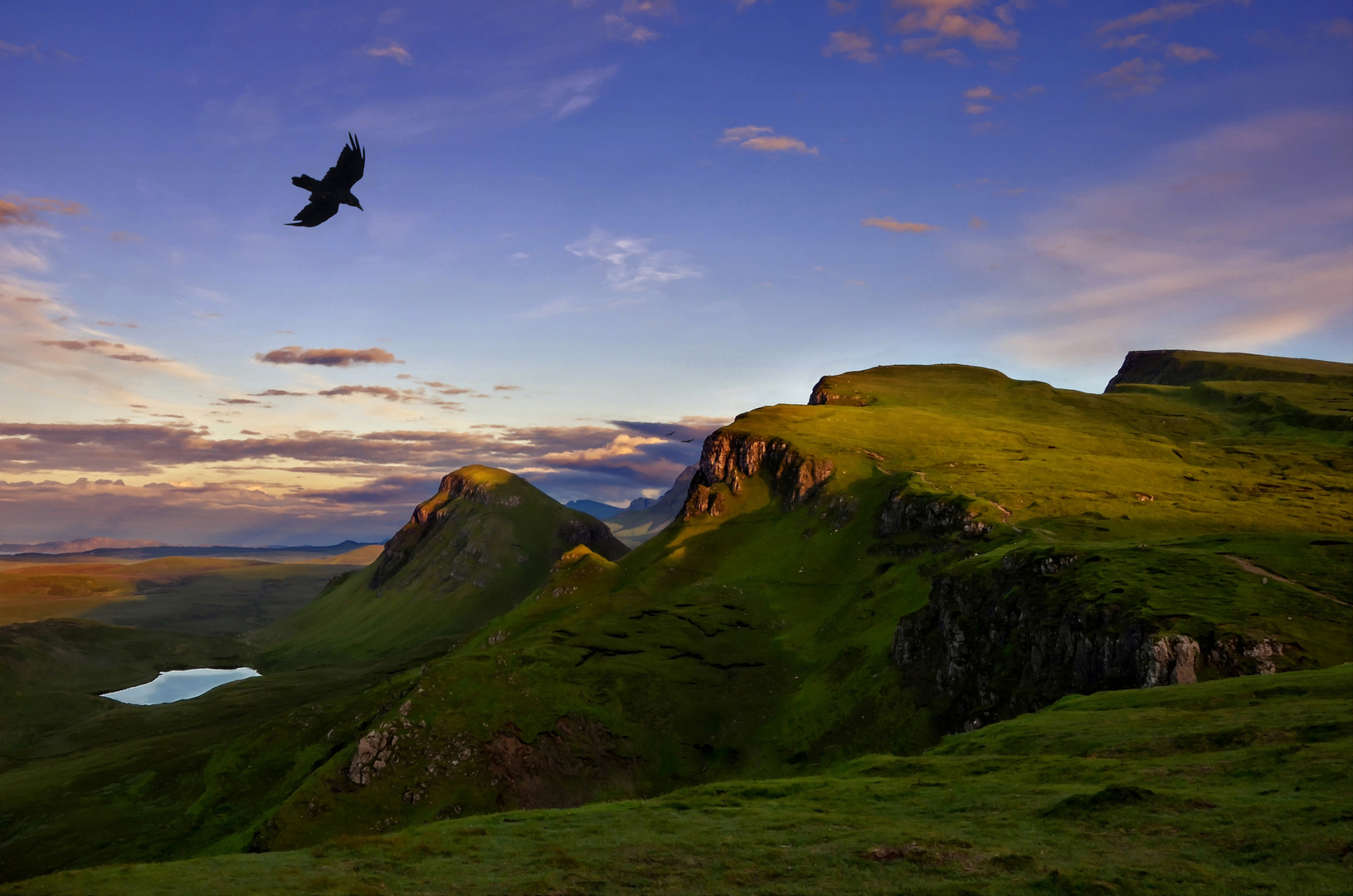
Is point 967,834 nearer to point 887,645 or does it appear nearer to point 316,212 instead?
point 316,212

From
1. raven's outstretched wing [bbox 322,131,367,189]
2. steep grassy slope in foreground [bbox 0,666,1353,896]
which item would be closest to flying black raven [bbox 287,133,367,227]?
raven's outstretched wing [bbox 322,131,367,189]

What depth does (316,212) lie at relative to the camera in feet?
113

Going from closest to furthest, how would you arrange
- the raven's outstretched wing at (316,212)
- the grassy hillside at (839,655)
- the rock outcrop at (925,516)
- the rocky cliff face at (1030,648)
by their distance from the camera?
the raven's outstretched wing at (316,212) < the rocky cliff face at (1030,648) < the grassy hillside at (839,655) < the rock outcrop at (925,516)

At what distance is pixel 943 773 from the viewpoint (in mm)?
57406

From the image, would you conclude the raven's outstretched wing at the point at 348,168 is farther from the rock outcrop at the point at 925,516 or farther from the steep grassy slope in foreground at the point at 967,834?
the rock outcrop at the point at 925,516

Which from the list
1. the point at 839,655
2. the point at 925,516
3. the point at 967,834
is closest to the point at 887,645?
the point at 839,655

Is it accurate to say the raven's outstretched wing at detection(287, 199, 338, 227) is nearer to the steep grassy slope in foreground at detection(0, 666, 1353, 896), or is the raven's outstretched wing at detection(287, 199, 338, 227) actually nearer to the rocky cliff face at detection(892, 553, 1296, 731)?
the steep grassy slope in foreground at detection(0, 666, 1353, 896)

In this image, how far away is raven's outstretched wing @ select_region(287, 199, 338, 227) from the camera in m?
33.9

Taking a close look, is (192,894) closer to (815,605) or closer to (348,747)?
(348,747)

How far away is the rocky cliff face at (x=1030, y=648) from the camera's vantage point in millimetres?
79812

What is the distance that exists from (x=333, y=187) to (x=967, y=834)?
43808 mm

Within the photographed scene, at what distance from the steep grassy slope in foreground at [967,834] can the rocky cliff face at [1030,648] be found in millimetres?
19102

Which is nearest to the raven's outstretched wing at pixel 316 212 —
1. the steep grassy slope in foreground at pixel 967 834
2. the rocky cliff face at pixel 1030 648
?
the steep grassy slope in foreground at pixel 967 834

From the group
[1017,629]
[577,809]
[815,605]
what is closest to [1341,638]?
[1017,629]
